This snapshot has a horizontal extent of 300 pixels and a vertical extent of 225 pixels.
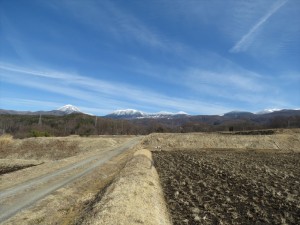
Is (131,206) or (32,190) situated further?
(32,190)

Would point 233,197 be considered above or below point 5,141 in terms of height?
below

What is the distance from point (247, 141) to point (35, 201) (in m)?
54.3

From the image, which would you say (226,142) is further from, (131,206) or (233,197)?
(131,206)

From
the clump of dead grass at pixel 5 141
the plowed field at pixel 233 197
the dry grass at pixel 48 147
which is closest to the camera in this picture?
the plowed field at pixel 233 197

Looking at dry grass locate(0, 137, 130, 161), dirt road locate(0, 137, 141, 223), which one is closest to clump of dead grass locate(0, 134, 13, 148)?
dry grass locate(0, 137, 130, 161)

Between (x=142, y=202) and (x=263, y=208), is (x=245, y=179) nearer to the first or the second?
(x=263, y=208)

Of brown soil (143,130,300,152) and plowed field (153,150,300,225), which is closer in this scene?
plowed field (153,150,300,225)

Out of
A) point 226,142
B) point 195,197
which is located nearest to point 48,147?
point 226,142

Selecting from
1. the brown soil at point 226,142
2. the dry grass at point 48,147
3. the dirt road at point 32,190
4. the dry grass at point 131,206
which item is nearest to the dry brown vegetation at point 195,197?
the dry grass at point 131,206

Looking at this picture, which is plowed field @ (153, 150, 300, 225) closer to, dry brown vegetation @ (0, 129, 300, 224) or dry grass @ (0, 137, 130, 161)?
dry brown vegetation @ (0, 129, 300, 224)

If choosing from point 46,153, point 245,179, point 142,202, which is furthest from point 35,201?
point 46,153

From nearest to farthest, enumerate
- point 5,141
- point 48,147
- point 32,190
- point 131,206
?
point 131,206, point 32,190, point 48,147, point 5,141

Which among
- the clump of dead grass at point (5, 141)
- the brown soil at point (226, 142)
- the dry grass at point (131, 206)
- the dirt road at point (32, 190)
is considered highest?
the brown soil at point (226, 142)

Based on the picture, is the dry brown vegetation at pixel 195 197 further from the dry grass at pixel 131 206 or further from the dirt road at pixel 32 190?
the dirt road at pixel 32 190
